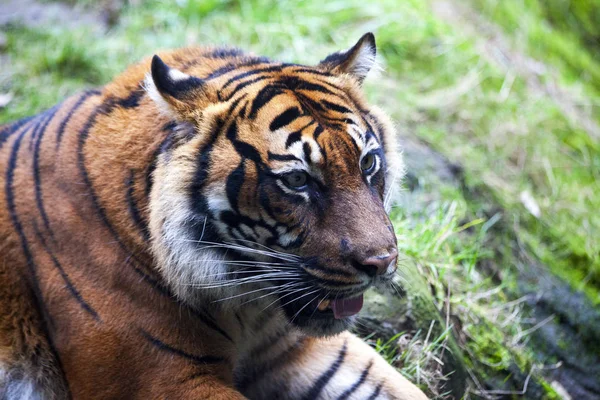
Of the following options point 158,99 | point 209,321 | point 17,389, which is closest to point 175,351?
point 209,321

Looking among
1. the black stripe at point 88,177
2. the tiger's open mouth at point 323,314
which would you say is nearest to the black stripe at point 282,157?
the tiger's open mouth at point 323,314

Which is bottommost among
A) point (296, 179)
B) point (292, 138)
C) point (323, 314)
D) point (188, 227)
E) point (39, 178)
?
point (323, 314)

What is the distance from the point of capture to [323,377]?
2.81 metres

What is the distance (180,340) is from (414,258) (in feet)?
5.22

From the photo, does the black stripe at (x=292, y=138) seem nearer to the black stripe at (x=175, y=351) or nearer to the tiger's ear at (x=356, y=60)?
the tiger's ear at (x=356, y=60)

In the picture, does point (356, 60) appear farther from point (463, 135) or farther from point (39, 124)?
point (463, 135)

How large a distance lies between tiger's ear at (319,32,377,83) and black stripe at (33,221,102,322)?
4.05 ft

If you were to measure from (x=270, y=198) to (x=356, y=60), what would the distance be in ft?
2.60

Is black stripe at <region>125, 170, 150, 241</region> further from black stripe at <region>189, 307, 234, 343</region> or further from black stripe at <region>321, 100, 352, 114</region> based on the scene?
black stripe at <region>321, 100, 352, 114</region>

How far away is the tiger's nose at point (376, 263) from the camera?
82.6 inches

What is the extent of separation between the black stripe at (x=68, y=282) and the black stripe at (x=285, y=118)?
88 centimetres

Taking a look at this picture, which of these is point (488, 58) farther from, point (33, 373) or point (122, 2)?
point (33, 373)

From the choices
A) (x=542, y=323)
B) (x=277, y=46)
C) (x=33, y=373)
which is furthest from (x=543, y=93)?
(x=33, y=373)

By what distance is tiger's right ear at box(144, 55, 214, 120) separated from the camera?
2.22 metres
